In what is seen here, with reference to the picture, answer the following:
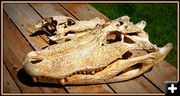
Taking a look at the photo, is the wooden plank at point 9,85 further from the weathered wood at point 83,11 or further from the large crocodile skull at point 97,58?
the weathered wood at point 83,11

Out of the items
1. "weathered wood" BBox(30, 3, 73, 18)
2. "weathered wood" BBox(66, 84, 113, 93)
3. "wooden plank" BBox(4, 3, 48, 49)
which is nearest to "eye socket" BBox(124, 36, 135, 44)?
"weathered wood" BBox(66, 84, 113, 93)

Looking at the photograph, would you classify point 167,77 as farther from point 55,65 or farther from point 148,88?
point 55,65

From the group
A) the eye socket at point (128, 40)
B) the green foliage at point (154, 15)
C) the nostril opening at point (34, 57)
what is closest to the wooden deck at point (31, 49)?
the nostril opening at point (34, 57)

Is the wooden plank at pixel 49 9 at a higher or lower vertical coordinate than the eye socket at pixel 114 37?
higher

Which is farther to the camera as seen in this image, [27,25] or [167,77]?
[27,25]

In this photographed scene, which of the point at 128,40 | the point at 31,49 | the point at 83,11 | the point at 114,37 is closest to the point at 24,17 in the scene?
the point at 83,11

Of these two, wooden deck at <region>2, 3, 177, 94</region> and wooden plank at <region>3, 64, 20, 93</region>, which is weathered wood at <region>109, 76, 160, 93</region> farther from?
wooden plank at <region>3, 64, 20, 93</region>

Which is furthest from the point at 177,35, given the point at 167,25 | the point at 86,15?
the point at 86,15

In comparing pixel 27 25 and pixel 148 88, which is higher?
pixel 27 25
